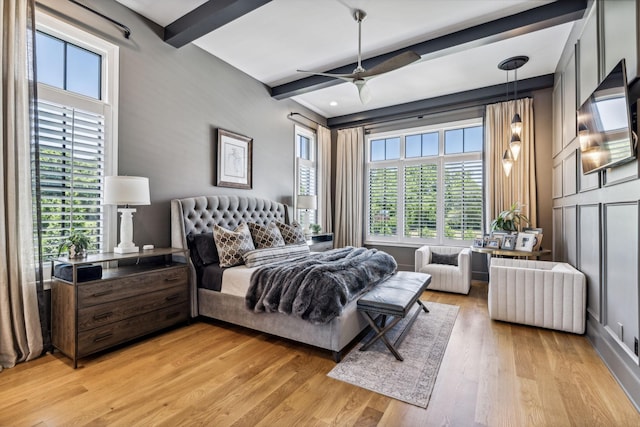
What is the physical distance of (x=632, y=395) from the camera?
1.94 m

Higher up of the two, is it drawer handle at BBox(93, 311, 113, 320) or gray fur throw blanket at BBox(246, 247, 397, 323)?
gray fur throw blanket at BBox(246, 247, 397, 323)

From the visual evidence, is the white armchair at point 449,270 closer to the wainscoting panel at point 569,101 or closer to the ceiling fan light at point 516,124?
the ceiling fan light at point 516,124

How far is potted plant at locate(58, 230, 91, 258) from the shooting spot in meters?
2.50

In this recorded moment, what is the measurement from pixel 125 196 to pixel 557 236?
5272 mm

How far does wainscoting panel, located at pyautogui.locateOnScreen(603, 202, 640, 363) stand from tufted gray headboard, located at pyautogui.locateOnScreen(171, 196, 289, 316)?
12.0 feet

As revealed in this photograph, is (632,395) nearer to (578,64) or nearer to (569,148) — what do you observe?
(569,148)

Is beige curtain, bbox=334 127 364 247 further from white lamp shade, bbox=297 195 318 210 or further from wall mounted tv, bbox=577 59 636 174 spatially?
wall mounted tv, bbox=577 59 636 174

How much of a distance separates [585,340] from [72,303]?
4.47m

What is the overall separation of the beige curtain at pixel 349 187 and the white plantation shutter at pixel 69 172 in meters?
4.25

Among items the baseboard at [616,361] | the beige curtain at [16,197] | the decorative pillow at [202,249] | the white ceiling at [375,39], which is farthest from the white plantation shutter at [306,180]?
the baseboard at [616,361]

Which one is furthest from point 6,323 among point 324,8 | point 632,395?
point 632,395

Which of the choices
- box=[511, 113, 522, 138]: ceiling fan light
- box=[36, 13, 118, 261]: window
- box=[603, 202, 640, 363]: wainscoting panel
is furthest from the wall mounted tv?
box=[36, 13, 118, 261]: window

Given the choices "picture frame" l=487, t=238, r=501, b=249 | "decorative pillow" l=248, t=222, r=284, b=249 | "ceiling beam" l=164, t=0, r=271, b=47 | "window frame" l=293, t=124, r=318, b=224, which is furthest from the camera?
"window frame" l=293, t=124, r=318, b=224

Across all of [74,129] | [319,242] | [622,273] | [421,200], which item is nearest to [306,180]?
[319,242]
